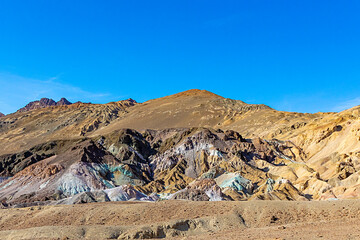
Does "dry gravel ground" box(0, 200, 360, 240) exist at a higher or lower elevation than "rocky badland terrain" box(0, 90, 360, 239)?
lower

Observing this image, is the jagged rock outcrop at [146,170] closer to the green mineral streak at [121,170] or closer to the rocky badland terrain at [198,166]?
the green mineral streak at [121,170]

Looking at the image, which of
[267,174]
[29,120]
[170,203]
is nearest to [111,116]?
[29,120]

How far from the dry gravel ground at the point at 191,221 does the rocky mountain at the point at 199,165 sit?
1508 cm

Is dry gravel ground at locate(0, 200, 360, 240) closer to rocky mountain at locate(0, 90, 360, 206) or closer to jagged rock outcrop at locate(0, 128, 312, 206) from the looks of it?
rocky mountain at locate(0, 90, 360, 206)

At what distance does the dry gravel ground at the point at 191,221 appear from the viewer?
27.1m

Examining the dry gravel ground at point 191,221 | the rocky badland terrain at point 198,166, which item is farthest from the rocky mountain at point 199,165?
the dry gravel ground at point 191,221

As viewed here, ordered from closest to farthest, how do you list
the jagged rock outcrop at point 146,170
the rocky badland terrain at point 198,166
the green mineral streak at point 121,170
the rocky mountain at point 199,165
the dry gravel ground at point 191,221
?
the dry gravel ground at point 191,221 < the rocky badland terrain at point 198,166 < the rocky mountain at point 199,165 < the jagged rock outcrop at point 146,170 < the green mineral streak at point 121,170

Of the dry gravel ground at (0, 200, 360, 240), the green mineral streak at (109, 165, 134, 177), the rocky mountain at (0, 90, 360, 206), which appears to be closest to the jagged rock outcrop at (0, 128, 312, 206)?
the green mineral streak at (109, 165, 134, 177)

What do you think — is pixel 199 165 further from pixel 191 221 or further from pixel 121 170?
pixel 191 221

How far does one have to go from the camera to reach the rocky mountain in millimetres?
60406

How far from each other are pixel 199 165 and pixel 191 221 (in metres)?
53.6

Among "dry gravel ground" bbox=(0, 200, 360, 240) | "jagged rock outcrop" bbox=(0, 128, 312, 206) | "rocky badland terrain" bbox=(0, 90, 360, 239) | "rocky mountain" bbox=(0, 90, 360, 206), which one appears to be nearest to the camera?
"dry gravel ground" bbox=(0, 200, 360, 240)

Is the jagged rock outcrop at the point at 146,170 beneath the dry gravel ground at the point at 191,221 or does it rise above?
above

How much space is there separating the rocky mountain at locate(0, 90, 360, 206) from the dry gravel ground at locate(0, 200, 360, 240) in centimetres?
1508
